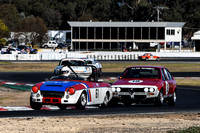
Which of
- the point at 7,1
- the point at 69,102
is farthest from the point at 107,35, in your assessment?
the point at 69,102

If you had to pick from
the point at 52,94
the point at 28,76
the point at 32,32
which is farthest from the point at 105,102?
the point at 32,32

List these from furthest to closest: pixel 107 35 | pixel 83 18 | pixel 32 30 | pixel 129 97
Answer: pixel 83 18 → pixel 32 30 → pixel 107 35 → pixel 129 97

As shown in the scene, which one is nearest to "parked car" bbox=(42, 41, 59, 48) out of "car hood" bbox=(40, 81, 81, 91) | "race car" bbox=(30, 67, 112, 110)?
"race car" bbox=(30, 67, 112, 110)

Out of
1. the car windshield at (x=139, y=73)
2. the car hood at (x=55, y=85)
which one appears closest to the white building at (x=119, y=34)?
the car windshield at (x=139, y=73)

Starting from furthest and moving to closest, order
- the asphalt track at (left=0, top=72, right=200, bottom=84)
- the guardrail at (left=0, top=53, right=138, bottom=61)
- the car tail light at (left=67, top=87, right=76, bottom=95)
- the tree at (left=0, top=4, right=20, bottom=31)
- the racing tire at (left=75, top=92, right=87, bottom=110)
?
the tree at (left=0, top=4, right=20, bottom=31) → the guardrail at (left=0, top=53, right=138, bottom=61) → the asphalt track at (left=0, top=72, right=200, bottom=84) → the racing tire at (left=75, top=92, right=87, bottom=110) → the car tail light at (left=67, top=87, right=76, bottom=95)

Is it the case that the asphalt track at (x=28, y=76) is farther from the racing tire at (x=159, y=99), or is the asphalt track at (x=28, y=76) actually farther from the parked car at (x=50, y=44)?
the parked car at (x=50, y=44)

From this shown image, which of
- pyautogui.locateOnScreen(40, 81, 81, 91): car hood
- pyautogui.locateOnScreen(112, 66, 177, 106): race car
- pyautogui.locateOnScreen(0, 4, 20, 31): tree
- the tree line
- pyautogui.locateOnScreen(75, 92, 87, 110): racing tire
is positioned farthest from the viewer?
the tree line

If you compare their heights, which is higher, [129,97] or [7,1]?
[7,1]

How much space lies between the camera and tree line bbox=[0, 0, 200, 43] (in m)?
129

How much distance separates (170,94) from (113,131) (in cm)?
688

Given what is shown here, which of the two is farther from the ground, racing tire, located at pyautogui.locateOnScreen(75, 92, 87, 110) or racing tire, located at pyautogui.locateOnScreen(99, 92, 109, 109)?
racing tire, located at pyautogui.locateOnScreen(75, 92, 87, 110)

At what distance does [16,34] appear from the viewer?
103 m

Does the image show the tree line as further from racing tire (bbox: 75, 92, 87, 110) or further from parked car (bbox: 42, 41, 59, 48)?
racing tire (bbox: 75, 92, 87, 110)

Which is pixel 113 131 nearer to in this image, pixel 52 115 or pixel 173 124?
pixel 173 124
